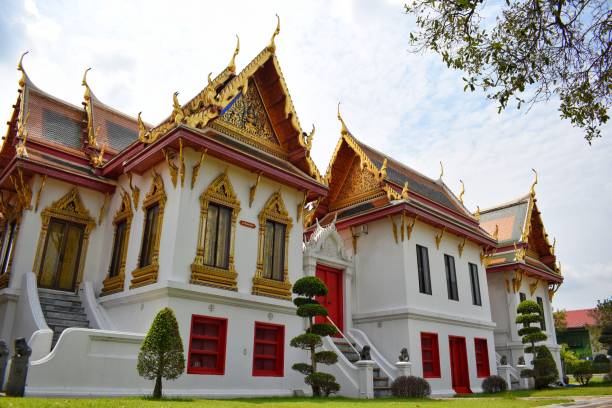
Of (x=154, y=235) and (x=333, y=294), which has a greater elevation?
(x=154, y=235)

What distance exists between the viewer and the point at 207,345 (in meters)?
10.1

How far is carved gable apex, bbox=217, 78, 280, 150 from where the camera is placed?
12.6m

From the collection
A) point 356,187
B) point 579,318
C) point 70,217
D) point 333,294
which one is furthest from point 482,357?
point 579,318

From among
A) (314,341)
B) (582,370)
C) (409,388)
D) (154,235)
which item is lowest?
(409,388)

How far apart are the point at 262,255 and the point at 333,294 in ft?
13.6

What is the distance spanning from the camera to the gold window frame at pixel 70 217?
11.6 metres

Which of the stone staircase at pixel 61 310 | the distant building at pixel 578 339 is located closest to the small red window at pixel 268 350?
the stone staircase at pixel 61 310

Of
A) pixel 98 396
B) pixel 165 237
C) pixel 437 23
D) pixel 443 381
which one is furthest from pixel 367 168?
pixel 98 396

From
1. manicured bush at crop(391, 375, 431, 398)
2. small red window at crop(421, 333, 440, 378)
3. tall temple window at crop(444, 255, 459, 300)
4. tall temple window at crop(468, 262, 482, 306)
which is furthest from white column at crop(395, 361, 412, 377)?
tall temple window at crop(468, 262, 482, 306)

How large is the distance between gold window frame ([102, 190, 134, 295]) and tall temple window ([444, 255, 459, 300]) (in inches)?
393

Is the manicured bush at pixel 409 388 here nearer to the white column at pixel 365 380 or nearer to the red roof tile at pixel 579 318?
the white column at pixel 365 380

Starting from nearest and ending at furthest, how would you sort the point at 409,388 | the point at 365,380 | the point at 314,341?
the point at 314,341
the point at 365,380
the point at 409,388

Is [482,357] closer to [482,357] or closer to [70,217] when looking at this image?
[482,357]

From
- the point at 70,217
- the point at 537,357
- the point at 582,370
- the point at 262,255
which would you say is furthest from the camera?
the point at 582,370
